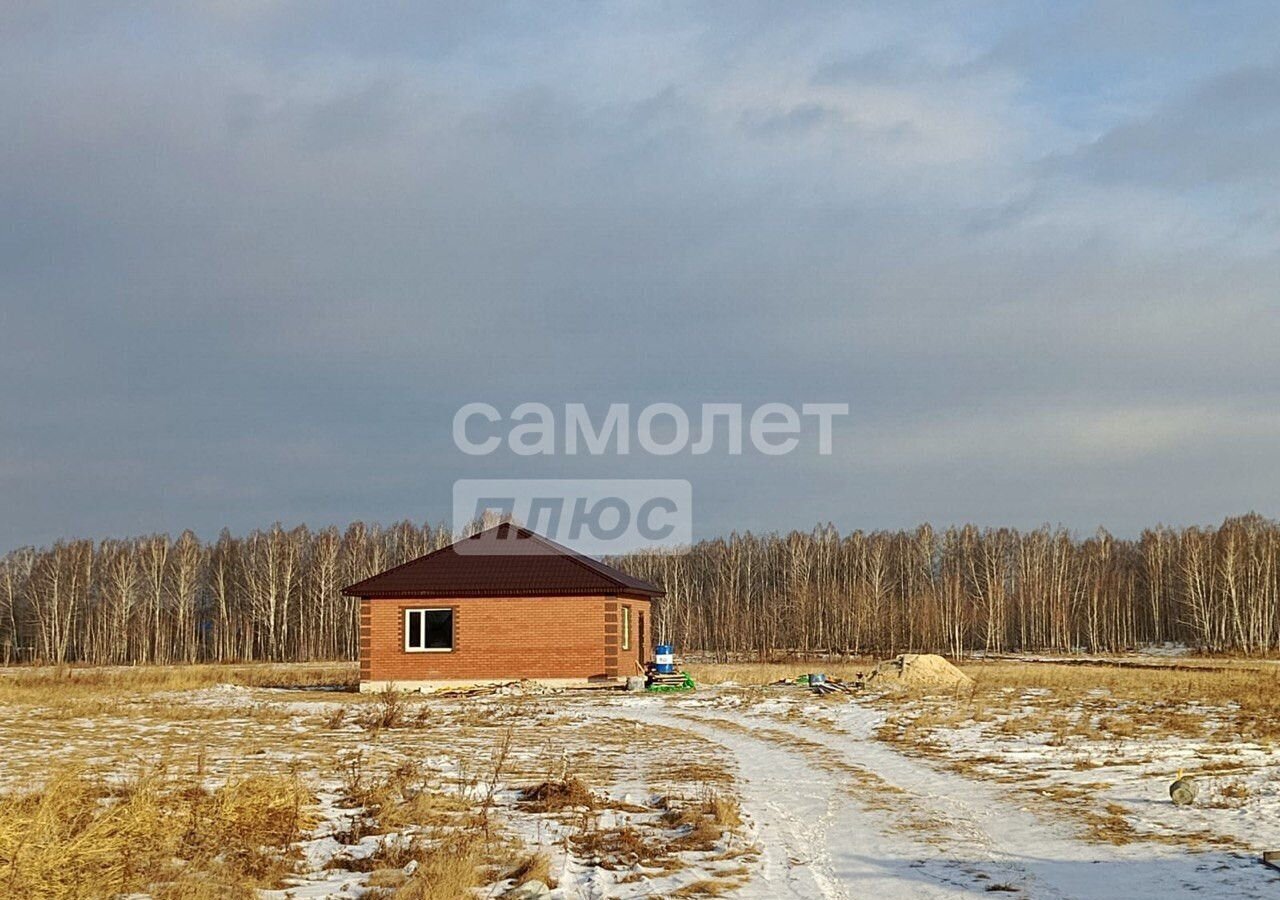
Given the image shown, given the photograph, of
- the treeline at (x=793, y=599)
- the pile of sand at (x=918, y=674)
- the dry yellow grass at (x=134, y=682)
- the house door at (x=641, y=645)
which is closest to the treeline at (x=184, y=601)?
the treeline at (x=793, y=599)

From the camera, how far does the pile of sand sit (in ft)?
95.3

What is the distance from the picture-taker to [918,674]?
29.7 meters

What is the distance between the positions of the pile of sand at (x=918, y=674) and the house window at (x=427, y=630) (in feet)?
41.6

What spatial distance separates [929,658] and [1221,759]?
17.3m

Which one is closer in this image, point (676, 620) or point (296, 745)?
point (296, 745)

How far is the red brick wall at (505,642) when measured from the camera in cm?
3180

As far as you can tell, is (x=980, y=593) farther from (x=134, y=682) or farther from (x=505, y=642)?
(x=134, y=682)

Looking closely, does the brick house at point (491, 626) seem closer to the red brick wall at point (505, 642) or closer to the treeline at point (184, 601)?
the red brick wall at point (505, 642)

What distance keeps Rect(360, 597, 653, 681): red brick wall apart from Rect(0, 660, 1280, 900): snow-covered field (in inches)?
279

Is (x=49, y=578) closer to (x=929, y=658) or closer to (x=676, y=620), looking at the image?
(x=676, y=620)

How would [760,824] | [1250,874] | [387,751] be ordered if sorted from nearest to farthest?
[1250,874]
[760,824]
[387,751]

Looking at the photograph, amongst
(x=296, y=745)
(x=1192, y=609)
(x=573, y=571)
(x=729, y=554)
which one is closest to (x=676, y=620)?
(x=729, y=554)

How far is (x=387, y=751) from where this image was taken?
54.6ft

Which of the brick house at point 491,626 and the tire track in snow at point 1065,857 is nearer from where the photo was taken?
the tire track in snow at point 1065,857
